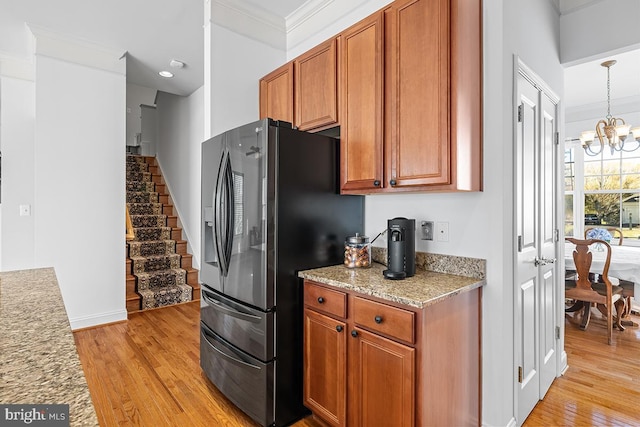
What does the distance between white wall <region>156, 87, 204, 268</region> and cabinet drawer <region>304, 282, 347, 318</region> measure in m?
3.30

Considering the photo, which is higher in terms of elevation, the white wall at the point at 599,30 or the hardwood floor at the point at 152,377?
the white wall at the point at 599,30

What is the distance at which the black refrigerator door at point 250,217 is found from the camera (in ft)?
6.28

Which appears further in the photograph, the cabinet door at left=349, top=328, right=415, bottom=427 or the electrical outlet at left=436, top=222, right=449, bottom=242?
the electrical outlet at left=436, top=222, right=449, bottom=242

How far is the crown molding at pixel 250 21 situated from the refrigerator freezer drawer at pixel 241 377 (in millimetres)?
2373

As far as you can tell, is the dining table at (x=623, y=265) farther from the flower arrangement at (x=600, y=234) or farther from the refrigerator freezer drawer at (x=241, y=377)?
the refrigerator freezer drawer at (x=241, y=377)

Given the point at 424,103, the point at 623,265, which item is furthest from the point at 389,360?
the point at 623,265

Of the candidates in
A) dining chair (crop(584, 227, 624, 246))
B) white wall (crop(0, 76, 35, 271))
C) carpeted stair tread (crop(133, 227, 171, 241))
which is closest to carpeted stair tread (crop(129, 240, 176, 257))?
carpeted stair tread (crop(133, 227, 171, 241))

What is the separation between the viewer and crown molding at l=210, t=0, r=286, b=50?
2.67 meters

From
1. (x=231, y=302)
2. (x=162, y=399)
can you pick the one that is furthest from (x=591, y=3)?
(x=162, y=399)

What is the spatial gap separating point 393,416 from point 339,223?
3.77 ft

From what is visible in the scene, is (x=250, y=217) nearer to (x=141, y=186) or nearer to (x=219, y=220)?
(x=219, y=220)

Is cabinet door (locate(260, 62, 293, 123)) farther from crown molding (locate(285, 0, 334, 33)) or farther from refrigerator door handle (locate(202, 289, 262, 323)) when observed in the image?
refrigerator door handle (locate(202, 289, 262, 323))

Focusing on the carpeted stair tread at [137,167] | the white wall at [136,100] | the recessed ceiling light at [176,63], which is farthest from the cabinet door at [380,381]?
the white wall at [136,100]

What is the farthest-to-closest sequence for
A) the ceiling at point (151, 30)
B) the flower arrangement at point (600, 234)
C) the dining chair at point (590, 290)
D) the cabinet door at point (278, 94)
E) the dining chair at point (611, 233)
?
the dining chair at point (611, 233), the flower arrangement at point (600, 234), the dining chair at point (590, 290), the ceiling at point (151, 30), the cabinet door at point (278, 94)
